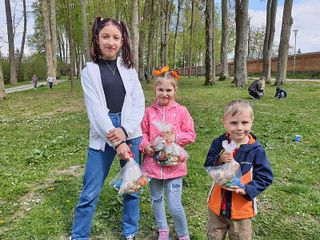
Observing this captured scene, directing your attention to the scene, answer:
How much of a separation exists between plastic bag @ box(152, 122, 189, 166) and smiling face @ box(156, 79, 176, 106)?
0.87 ft

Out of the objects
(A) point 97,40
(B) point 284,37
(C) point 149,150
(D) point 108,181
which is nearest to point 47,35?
(B) point 284,37

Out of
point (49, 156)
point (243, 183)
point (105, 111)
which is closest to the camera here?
point (243, 183)

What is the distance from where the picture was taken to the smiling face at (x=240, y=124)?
2795mm

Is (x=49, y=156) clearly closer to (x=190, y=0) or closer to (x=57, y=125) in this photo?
(x=57, y=125)

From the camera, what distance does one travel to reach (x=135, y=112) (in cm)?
342

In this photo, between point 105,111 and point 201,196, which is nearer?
point 105,111

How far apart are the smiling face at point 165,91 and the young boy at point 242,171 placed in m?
0.79

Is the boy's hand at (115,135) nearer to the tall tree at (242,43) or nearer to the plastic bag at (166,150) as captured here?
the plastic bag at (166,150)

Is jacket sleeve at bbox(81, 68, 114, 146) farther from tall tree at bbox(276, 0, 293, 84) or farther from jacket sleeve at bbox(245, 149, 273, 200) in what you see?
tall tree at bbox(276, 0, 293, 84)

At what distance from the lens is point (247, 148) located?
9.26 ft

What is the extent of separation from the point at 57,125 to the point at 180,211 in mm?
7605

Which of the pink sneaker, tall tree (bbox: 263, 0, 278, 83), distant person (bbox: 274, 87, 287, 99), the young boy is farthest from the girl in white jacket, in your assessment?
tall tree (bbox: 263, 0, 278, 83)

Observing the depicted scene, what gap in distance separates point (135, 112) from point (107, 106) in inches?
11.2

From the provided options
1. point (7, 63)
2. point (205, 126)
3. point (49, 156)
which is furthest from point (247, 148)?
point (7, 63)
